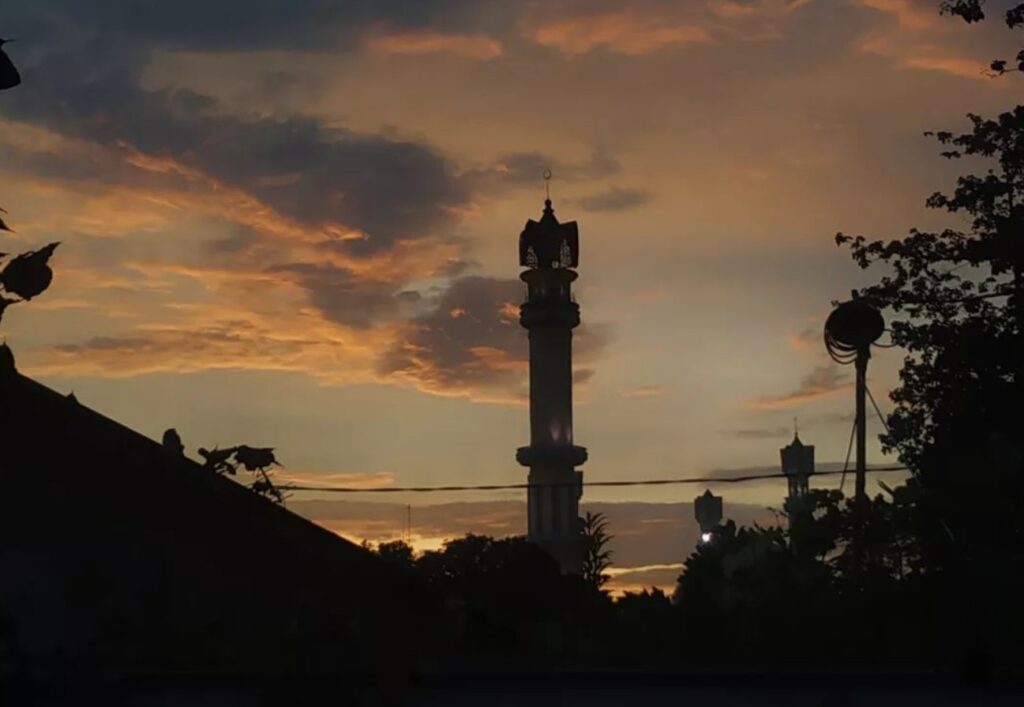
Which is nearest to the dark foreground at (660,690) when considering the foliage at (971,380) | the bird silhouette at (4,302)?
the bird silhouette at (4,302)

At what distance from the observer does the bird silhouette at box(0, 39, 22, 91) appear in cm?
554

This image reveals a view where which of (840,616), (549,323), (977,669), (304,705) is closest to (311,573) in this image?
(304,705)

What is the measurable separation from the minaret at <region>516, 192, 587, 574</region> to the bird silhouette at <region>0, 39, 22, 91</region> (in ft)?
388

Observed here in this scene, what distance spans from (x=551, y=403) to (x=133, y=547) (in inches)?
4700

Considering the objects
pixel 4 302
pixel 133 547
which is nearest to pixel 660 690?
pixel 133 547

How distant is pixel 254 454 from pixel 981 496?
104 ft

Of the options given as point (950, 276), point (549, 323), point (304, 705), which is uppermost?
point (549, 323)

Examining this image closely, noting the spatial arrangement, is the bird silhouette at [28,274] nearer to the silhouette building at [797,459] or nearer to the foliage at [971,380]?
the foliage at [971,380]

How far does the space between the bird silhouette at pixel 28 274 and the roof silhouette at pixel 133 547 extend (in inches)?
13.2

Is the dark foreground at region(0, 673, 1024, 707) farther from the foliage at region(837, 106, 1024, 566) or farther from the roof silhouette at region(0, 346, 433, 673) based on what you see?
the foliage at region(837, 106, 1024, 566)

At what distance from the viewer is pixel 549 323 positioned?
5027 inches

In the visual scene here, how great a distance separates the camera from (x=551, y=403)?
4902 inches

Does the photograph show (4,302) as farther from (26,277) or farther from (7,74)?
(7,74)

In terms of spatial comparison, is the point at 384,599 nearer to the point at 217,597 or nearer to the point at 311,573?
the point at 311,573
